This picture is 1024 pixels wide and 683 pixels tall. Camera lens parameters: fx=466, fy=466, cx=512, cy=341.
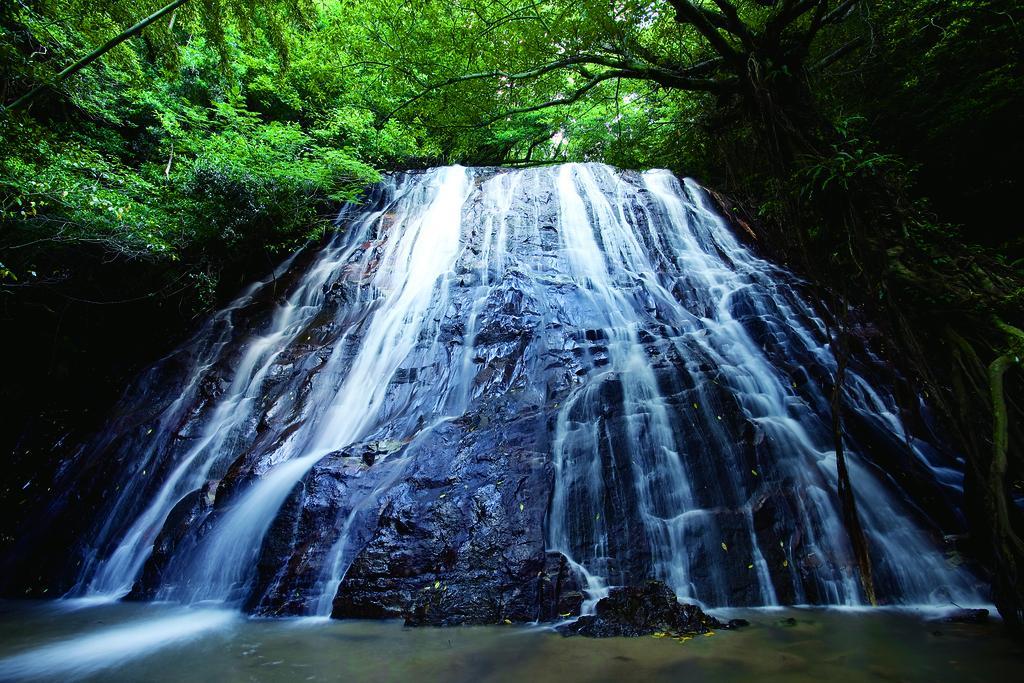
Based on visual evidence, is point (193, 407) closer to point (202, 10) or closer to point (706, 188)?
point (202, 10)

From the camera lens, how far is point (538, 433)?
4695 millimetres

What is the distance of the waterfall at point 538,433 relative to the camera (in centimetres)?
377

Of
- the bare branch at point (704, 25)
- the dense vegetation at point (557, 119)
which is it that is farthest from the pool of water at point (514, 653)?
the bare branch at point (704, 25)

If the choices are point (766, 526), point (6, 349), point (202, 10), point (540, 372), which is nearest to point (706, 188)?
point (540, 372)

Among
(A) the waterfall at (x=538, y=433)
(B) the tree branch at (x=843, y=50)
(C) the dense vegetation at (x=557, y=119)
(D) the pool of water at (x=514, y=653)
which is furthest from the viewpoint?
(B) the tree branch at (x=843, y=50)

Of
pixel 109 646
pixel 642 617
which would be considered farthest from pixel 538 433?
pixel 109 646

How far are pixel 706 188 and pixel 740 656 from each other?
9934 millimetres

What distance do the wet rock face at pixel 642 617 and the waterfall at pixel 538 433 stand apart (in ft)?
1.58

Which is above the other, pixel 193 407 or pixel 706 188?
pixel 706 188

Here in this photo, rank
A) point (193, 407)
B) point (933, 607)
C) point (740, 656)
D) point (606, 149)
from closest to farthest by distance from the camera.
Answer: point (740, 656) → point (933, 607) → point (193, 407) → point (606, 149)

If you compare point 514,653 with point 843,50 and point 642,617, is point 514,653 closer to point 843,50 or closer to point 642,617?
point 642,617

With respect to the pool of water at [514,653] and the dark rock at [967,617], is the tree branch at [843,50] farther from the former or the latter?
the pool of water at [514,653]

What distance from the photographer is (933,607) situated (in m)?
3.24

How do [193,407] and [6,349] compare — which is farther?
[6,349]
